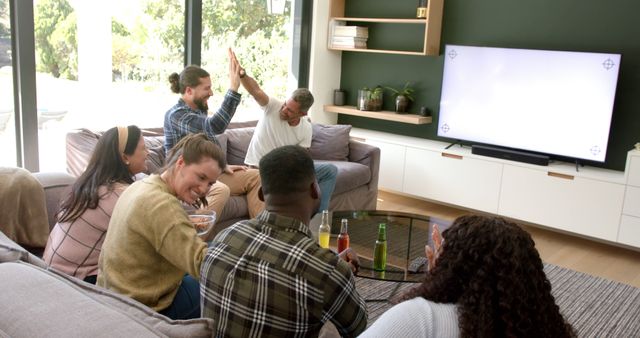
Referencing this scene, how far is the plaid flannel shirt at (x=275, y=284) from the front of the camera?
1.49 meters

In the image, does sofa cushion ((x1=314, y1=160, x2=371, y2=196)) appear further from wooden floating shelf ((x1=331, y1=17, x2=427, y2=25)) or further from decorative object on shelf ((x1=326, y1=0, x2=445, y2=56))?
wooden floating shelf ((x1=331, y1=17, x2=427, y2=25))

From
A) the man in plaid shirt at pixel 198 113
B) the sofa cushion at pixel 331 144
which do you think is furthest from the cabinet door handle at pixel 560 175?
the man in plaid shirt at pixel 198 113

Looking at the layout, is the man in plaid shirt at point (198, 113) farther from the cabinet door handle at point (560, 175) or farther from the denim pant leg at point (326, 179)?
the cabinet door handle at point (560, 175)

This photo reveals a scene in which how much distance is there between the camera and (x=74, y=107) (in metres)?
4.26

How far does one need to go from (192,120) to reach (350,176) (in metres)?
1.56

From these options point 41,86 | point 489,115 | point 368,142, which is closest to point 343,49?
point 368,142

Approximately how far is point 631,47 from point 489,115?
1.22 meters

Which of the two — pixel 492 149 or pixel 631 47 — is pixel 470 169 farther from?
pixel 631 47

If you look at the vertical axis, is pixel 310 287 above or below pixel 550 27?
below

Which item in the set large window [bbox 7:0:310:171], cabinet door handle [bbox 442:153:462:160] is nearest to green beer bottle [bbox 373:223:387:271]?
large window [bbox 7:0:310:171]

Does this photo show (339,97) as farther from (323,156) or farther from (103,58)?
(103,58)

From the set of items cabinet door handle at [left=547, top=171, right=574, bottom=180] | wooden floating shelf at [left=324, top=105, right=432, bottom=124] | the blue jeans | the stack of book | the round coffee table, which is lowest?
the round coffee table

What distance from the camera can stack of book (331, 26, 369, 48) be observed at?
19.3 feet

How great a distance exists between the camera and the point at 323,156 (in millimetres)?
5086
